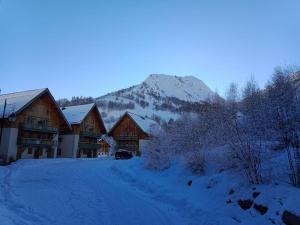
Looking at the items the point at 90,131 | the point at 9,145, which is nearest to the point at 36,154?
the point at 9,145

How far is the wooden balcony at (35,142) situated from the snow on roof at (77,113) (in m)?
6.98

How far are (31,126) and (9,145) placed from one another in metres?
4.48

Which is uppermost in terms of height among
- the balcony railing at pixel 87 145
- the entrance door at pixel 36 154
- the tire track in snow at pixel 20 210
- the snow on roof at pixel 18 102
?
the snow on roof at pixel 18 102

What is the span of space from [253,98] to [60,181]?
14.6 m

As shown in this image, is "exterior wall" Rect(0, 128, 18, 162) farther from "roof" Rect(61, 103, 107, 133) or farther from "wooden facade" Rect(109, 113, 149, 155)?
"wooden facade" Rect(109, 113, 149, 155)

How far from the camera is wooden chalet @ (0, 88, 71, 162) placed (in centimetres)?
3703

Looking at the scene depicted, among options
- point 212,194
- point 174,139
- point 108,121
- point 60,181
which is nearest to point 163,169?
point 174,139

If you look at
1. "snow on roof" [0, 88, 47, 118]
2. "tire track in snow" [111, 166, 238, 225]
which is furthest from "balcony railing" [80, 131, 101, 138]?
"tire track in snow" [111, 166, 238, 225]

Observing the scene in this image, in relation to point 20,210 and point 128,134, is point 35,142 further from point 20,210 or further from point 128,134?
point 20,210

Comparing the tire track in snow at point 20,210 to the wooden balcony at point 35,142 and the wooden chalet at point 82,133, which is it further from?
the wooden chalet at point 82,133

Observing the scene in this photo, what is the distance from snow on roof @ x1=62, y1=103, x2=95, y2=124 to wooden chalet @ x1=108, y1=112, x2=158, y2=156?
11532 mm

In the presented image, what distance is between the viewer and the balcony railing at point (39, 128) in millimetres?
39050

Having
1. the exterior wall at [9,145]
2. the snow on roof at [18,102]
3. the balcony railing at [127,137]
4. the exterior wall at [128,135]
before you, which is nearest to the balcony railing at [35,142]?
the exterior wall at [9,145]

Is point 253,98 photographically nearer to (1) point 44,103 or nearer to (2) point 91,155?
(1) point 44,103
